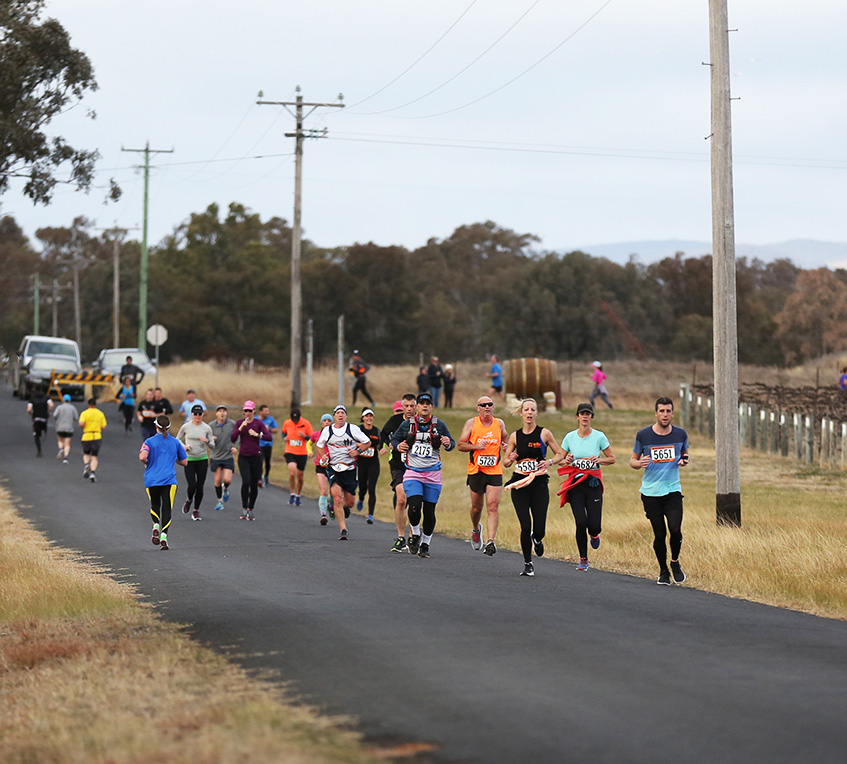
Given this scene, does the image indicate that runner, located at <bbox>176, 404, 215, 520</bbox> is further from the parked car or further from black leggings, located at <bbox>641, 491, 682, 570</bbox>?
the parked car

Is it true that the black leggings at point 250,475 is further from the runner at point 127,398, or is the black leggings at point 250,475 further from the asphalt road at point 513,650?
the runner at point 127,398

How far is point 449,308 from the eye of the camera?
9150 cm

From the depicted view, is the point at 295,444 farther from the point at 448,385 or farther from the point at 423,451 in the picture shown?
the point at 448,385

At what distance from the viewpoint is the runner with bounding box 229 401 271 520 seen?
71.4 ft

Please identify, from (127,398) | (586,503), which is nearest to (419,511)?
(586,503)

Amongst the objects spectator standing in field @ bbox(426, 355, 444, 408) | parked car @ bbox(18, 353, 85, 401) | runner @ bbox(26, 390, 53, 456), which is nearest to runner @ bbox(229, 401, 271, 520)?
runner @ bbox(26, 390, 53, 456)

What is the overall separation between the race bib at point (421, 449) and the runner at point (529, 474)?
1.21 metres

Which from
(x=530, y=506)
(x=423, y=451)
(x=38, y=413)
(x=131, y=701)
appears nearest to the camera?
(x=131, y=701)

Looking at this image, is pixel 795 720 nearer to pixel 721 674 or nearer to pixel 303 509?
pixel 721 674

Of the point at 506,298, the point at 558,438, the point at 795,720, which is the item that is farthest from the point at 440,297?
the point at 795,720

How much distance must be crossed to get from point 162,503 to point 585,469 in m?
5.94

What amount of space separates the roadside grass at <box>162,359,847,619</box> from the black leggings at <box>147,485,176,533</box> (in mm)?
3431

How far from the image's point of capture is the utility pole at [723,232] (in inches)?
731

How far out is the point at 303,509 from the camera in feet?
78.5
